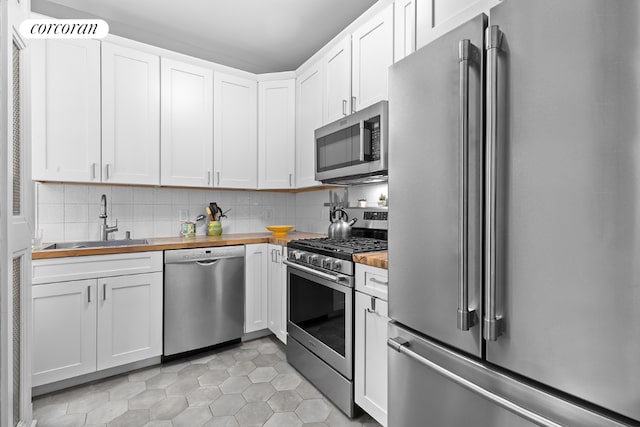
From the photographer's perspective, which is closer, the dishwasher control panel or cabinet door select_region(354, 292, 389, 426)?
cabinet door select_region(354, 292, 389, 426)

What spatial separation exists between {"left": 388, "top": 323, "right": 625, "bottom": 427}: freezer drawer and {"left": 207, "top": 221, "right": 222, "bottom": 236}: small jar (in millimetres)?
2140

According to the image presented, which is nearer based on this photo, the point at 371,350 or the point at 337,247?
the point at 371,350

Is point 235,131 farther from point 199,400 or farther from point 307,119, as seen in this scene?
point 199,400

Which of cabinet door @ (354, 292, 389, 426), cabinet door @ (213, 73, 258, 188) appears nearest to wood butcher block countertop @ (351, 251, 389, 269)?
cabinet door @ (354, 292, 389, 426)

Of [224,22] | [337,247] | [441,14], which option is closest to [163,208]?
[224,22]

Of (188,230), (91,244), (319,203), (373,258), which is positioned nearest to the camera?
(373,258)

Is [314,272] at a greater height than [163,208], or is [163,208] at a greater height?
[163,208]

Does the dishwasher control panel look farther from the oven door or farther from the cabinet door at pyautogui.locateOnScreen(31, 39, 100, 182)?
the cabinet door at pyautogui.locateOnScreen(31, 39, 100, 182)

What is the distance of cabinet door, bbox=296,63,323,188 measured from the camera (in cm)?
263

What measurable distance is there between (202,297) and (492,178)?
2241mm

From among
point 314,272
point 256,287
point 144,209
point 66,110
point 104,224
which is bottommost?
point 256,287

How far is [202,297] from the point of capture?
2.45 metres

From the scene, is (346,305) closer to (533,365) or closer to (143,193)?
(533,365)

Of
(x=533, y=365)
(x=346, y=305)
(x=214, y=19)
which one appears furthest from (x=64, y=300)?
(x=533, y=365)
